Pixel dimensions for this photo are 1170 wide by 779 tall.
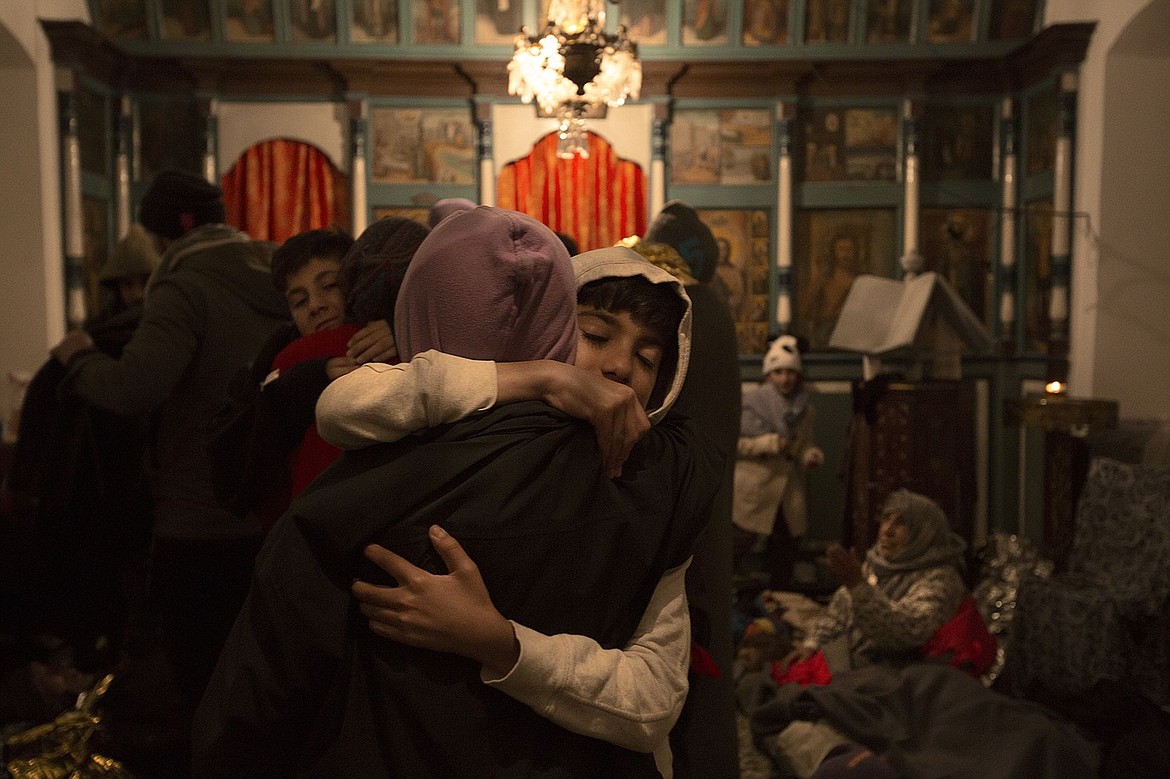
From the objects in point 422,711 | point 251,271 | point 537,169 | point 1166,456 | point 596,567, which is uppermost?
point 537,169

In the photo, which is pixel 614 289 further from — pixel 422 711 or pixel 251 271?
pixel 251 271

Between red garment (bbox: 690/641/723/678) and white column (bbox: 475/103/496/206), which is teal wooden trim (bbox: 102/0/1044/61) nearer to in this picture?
white column (bbox: 475/103/496/206)

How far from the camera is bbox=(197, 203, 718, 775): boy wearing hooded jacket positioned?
4.02 ft

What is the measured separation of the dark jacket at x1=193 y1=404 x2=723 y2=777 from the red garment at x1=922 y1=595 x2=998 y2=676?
339 centimetres

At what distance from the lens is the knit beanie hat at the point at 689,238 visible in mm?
2494

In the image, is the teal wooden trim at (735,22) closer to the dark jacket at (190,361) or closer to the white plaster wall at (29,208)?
the white plaster wall at (29,208)

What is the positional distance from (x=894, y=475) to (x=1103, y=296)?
6.55 feet

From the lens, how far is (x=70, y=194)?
7508 millimetres

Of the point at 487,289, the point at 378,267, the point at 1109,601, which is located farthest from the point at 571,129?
the point at 487,289

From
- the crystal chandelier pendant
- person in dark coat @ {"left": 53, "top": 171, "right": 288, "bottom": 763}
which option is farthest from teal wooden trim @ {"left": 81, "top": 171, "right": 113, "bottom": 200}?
person in dark coat @ {"left": 53, "top": 171, "right": 288, "bottom": 763}

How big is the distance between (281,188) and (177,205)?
19.0 ft

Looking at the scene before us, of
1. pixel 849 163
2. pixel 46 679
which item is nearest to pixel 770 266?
pixel 849 163

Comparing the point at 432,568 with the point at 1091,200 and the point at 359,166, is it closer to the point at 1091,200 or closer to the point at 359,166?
the point at 1091,200

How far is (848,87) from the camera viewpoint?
335 inches
